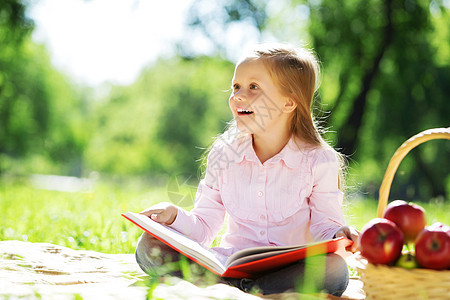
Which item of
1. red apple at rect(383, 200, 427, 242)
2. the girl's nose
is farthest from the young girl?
red apple at rect(383, 200, 427, 242)

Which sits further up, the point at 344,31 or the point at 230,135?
the point at 344,31

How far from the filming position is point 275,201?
251 centimetres

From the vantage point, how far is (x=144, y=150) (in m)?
32.6

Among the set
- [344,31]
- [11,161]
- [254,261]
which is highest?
[344,31]

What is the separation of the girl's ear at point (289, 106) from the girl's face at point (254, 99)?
0.05ft

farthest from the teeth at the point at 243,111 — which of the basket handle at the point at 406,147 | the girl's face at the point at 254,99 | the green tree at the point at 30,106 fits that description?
the green tree at the point at 30,106

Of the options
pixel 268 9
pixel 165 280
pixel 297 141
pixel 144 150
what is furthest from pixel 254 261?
pixel 144 150

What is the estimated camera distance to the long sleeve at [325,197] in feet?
7.84

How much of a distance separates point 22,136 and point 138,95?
12.6m

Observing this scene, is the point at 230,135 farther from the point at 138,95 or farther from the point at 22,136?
the point at 138,95

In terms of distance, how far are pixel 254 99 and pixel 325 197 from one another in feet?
1.98

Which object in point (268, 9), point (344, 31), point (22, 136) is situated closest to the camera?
point (344, 31)

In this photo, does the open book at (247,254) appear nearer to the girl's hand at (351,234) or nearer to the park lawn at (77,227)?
the girl's hand at (351,234)

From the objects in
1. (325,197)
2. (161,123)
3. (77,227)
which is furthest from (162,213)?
(161,123)
